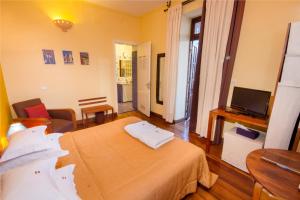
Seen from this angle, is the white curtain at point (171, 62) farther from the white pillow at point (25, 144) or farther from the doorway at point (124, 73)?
the white pillow at point (25, 144)

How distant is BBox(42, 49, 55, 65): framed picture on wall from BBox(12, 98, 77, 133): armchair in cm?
83

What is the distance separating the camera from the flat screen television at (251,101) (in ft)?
6.47

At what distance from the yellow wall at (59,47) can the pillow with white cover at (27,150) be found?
6.10 ft

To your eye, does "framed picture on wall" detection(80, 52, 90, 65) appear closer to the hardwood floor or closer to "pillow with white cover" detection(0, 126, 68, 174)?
"pillow with white cover" detection(0, 126, 68, 174)

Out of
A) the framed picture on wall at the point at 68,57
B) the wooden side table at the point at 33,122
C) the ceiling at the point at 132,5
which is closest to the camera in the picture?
the wooden side table at the point at 33,122

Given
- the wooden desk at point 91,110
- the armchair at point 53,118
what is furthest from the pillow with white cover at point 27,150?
the wooden desk at point 91,110

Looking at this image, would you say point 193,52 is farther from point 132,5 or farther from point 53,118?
point 53,118

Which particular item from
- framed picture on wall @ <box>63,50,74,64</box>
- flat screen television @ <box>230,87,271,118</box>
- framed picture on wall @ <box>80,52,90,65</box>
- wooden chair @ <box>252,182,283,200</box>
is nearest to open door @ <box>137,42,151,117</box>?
framed picture on wall @ <box>80,52,90,65</box>

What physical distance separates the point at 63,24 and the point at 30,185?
3.06m

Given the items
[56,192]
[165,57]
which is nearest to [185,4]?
[165,57]

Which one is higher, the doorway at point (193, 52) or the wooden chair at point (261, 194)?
the doorway at point (193, 52)

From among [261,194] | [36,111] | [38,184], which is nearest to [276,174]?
[261,194]

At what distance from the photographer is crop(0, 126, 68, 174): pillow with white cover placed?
3.77 ft

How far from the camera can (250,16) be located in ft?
7.04
